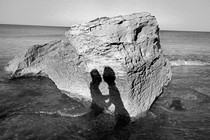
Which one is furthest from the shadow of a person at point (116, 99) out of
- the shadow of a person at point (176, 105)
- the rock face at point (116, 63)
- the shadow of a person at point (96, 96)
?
the shadow of a person at point (176, 105)

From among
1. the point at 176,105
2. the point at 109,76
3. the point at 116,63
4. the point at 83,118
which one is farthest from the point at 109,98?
the point at 176,105

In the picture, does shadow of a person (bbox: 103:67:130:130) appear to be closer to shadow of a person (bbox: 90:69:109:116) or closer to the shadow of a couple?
the shadow of a couple

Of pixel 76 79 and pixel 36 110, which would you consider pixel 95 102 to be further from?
pixel 36 110

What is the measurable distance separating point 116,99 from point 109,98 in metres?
0.37

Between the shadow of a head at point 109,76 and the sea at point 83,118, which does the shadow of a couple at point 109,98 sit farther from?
the sea at point 83,118

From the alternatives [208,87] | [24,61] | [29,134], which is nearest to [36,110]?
[29,134]

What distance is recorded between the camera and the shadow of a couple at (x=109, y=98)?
22.4 ft

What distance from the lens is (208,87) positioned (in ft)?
37.0

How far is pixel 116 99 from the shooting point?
6992 mm

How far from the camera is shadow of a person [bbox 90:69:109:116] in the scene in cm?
735

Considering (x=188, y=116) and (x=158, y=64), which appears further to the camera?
(x=158, y=64)

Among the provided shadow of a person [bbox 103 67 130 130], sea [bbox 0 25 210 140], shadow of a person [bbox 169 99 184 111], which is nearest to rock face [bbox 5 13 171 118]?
shadow of a person [bbox 103 67 130 130]

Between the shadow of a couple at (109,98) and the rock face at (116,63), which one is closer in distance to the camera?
the rock face at (116,63)

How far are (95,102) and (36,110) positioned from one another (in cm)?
286
